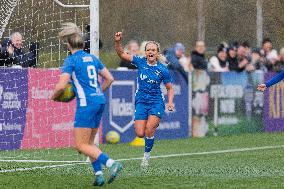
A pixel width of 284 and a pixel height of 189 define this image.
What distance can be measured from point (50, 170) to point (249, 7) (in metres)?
15.2

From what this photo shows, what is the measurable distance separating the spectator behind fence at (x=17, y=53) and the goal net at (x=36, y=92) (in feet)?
0.29

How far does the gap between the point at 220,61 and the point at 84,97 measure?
14.0 metres

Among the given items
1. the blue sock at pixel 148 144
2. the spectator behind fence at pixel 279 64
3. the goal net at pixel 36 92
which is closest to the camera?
the blue sock at pixel 148 144

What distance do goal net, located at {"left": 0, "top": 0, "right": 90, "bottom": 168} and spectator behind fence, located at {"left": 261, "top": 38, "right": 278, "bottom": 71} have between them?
9707 mm

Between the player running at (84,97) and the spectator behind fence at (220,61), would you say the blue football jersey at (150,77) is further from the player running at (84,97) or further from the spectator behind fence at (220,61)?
the spectator behind fence at (220,61)

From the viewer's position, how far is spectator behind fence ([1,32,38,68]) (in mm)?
18172

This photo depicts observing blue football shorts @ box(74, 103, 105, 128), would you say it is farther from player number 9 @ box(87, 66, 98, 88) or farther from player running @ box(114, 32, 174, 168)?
player running @ box(114, 32, 174, 168)

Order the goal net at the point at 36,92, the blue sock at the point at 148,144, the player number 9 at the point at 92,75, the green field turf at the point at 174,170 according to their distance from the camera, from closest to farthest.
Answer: the player number 9 at the point at 92,75 → the green field turf at the point at 174,170 → the blue sock at the point at 148,144 → the goal net at the point at 36,92

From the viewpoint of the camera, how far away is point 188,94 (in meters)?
24.1

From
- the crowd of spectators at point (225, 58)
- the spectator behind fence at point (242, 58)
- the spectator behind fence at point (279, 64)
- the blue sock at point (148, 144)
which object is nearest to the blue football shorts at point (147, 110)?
the blue sock at point (148, 144)

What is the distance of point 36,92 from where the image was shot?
19.7 m

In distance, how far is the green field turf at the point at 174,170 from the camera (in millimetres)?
12969

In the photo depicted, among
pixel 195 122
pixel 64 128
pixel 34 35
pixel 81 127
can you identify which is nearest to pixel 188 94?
pixel 195 122

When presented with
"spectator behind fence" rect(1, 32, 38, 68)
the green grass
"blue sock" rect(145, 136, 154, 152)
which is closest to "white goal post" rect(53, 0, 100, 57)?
"blue sock" rect(145, 136, 154, 152)
